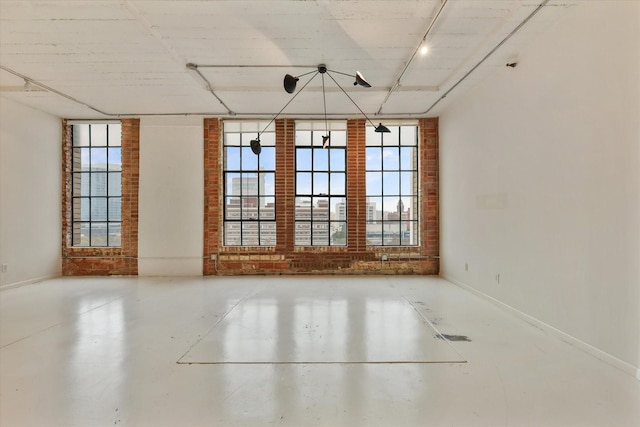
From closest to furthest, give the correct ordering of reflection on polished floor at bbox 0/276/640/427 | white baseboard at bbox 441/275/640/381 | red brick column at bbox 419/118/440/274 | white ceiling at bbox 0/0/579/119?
1. reflection on polished floor at bbox 0/276/640/427
2. white baseboard at bbox 441/275/640/381
3. white ceiling at bbox 0/0/579/119
4. red brick column at bbox 419/118/440/274

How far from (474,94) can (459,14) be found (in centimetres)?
194

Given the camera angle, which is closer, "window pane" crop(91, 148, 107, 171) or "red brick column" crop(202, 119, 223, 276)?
"red brick column" crop(202, 119, 223, 276)

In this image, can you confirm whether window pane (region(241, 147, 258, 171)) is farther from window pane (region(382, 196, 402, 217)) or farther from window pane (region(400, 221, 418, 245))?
window pane (region(400, 221, 418, 245))

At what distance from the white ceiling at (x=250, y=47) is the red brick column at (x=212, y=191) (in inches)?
37.7

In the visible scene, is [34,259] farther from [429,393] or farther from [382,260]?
[429,393]

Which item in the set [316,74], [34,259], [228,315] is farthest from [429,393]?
[34,259]

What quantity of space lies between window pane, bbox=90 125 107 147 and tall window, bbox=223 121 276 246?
2.56m

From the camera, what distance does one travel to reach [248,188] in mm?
6387

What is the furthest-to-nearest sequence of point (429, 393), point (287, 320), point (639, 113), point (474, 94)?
1. point (474, 94)
2. point (287, 320)
3. point (639, 113)
4. point (429, 393)

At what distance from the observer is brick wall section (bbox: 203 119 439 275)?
6172 mm

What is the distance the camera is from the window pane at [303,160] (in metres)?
6.35

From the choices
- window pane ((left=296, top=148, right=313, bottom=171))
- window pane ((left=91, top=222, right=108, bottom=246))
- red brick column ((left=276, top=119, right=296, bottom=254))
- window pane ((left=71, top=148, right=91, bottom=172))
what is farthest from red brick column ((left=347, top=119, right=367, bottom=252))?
window pane ((left=71, top=148, right=91, bottom=172))

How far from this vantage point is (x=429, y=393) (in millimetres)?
2066

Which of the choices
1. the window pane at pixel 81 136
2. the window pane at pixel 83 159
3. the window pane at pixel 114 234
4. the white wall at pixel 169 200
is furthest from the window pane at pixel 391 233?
the window pane at pixel 81 136
